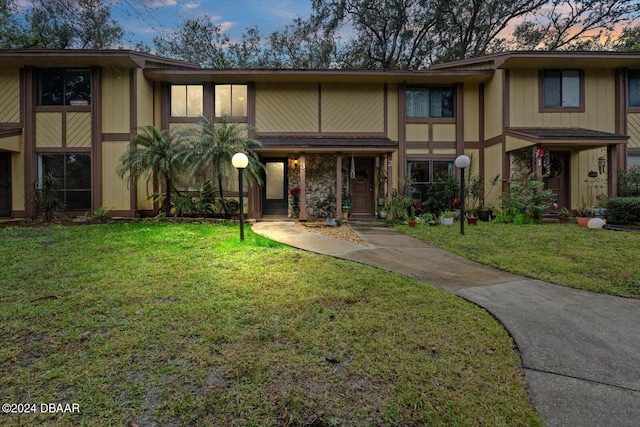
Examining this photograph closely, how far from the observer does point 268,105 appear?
10.9 m

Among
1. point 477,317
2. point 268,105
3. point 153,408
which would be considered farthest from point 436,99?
point 153,408

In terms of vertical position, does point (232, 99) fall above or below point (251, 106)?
above

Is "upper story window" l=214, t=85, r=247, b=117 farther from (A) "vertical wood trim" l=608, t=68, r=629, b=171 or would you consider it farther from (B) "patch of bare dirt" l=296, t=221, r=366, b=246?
(A) "vertical wood trim" l=608, t=68, r=629, b=171

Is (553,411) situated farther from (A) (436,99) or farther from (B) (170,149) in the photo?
(A) (436,99)

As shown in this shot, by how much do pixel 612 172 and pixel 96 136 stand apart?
52.6 feet

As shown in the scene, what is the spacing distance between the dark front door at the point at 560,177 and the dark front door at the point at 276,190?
9.08 m

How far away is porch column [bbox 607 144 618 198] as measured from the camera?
9297 mm

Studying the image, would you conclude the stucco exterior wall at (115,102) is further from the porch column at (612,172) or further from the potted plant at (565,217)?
the porch column at (612,172)

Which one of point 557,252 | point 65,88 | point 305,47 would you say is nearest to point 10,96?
point 65,88

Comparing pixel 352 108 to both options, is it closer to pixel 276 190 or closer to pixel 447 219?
pixel 276 190

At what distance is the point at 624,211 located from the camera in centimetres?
806

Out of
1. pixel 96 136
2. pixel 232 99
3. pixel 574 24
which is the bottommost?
pixel 96 136

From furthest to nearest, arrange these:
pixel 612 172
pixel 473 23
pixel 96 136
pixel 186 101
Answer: pixel 473 23 < pixel 186 101 < pixel 96 136 < pixel 612 172

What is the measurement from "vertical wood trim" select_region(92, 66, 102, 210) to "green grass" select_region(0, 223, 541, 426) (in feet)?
21.7
